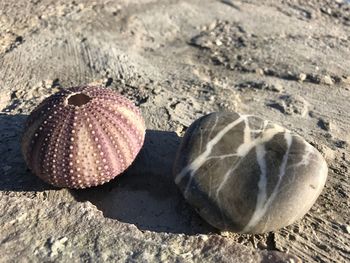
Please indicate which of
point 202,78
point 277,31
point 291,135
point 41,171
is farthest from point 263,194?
point 277,31

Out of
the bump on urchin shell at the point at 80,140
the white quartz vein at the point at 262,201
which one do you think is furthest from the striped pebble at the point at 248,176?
the bump on urchin shell at the point at 80,140

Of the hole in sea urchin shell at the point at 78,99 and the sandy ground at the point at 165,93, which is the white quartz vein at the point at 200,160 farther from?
the hole in sea urchin shell at the point at 78,99

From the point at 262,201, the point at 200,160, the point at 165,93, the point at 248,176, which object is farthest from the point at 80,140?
the point at 165,93

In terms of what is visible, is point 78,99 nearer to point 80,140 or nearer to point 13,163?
point 80,140

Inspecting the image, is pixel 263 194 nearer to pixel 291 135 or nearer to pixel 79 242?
pixel 291 135

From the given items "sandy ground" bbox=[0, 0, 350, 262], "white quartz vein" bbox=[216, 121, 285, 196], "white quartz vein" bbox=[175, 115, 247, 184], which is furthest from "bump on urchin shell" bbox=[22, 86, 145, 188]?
"white quartz vein" bbox=[216, 121, 285, 196]

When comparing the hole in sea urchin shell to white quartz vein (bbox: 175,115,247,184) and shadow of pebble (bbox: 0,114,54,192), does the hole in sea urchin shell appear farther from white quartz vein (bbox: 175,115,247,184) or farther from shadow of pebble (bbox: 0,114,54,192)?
white quartz vein (bbox: 175,115,247,184)
